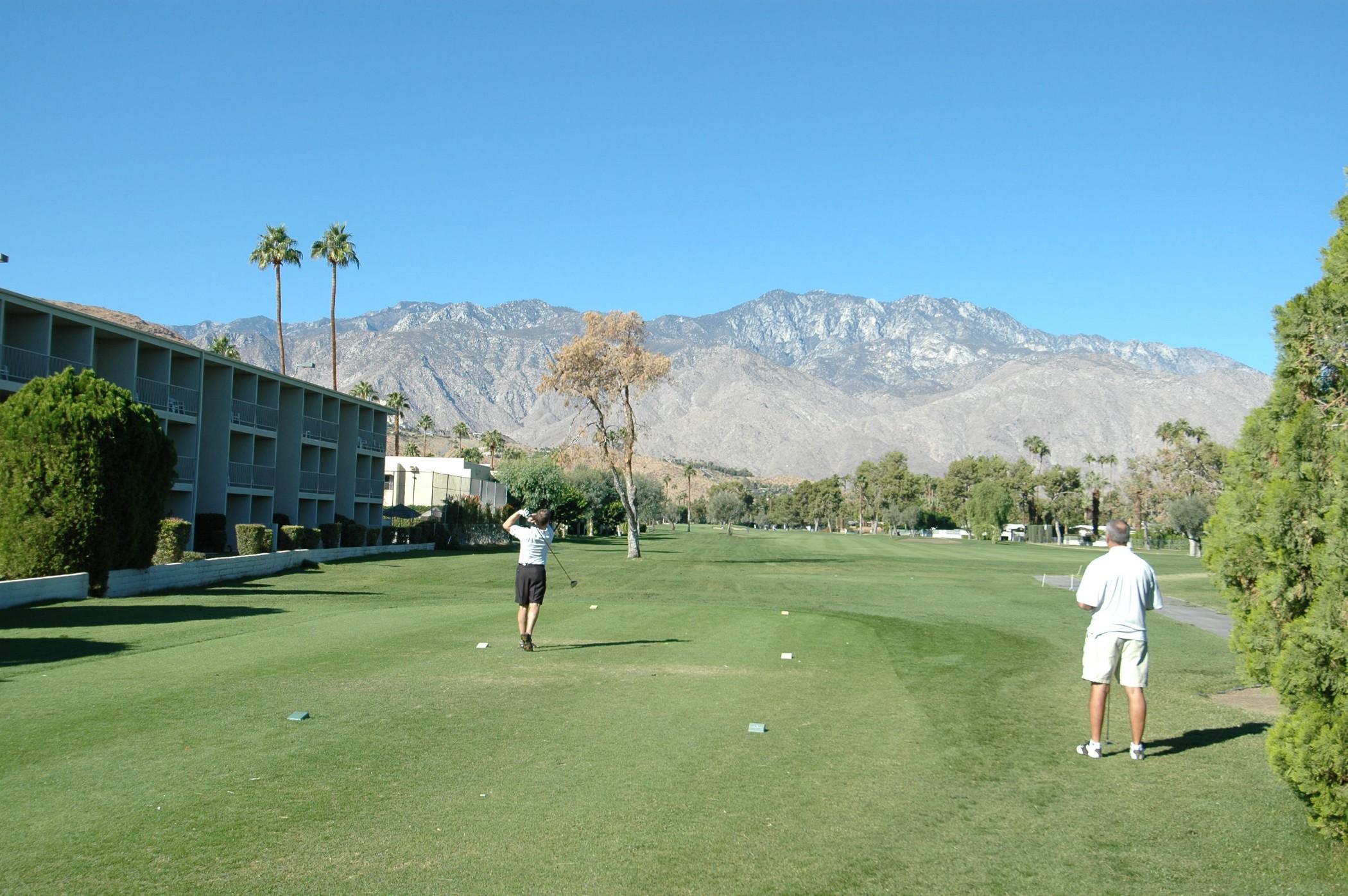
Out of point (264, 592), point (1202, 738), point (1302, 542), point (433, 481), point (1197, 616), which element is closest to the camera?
point (1302, 542)

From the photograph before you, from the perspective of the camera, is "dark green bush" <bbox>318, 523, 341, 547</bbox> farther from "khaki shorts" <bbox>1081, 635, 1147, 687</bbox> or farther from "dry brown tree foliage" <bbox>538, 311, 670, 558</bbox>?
"khaki shorts" <bbox>1081, 635, 1147, 687</bbox>

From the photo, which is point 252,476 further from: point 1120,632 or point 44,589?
point 1120,632

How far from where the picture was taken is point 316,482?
53.7 m

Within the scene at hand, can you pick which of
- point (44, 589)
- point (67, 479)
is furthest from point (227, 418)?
point (44, 589)

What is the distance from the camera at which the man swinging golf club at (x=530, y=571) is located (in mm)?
13641

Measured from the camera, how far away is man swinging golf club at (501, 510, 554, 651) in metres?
13.6

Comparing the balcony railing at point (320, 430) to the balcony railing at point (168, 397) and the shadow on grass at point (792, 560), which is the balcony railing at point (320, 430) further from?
the shadow on grass at point (792, 560)

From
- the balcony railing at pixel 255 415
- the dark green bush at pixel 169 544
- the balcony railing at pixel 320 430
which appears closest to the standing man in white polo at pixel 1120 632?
the dark green bush at pixel 169 544

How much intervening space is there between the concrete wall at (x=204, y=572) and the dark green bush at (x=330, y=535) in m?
0.52

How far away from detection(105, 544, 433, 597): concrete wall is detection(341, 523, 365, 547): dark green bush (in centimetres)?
351

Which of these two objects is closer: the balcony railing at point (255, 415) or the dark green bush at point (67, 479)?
the dark green bush at point (67, 479)

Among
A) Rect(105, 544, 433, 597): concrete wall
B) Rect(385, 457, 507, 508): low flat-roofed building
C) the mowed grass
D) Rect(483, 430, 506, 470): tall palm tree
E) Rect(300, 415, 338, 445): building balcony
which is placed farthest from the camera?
Rect(483, 430, 506, 470): tall palm tree

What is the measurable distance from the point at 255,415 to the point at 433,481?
1335 inches

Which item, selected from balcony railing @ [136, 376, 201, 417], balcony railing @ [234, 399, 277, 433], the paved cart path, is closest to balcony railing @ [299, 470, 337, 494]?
balcony railing @ [234, 399, 277, 433]
